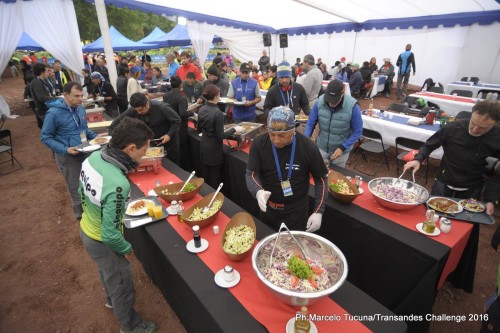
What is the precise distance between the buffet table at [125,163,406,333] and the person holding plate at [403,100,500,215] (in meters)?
1.65

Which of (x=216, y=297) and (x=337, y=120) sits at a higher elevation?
(x=337, y=120)

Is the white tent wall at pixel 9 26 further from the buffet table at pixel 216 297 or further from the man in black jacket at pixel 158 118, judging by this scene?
the buffet table at pixel 216 297

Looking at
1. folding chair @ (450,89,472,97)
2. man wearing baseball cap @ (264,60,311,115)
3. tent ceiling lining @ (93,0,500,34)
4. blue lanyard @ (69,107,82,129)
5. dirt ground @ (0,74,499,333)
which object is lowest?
dirt ground @ (0,74,499,333)

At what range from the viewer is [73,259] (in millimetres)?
3322

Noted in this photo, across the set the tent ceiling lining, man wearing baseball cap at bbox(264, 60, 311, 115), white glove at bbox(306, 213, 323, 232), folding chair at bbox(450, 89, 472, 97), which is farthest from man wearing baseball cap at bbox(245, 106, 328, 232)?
folding chair at bbox(450, 89, 472, 97)

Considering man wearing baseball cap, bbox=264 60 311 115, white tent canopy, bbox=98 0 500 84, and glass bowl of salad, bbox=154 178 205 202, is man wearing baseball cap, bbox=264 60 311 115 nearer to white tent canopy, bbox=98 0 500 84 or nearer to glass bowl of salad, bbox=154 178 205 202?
glass bowl of salad, bbox=154 178 205 202

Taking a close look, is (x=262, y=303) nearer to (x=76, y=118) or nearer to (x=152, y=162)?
(x=152, y=162)

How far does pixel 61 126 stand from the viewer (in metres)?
3.25

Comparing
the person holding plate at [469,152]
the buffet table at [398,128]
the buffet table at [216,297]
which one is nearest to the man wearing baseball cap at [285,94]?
the buffet table at [398,128]

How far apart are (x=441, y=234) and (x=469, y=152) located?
3.00 ft

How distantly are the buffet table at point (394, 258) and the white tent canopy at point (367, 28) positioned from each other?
677 cm

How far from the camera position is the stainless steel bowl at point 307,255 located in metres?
1.35

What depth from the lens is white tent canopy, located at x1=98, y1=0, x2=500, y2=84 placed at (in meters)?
7.70

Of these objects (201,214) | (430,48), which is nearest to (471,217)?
(201,214)
